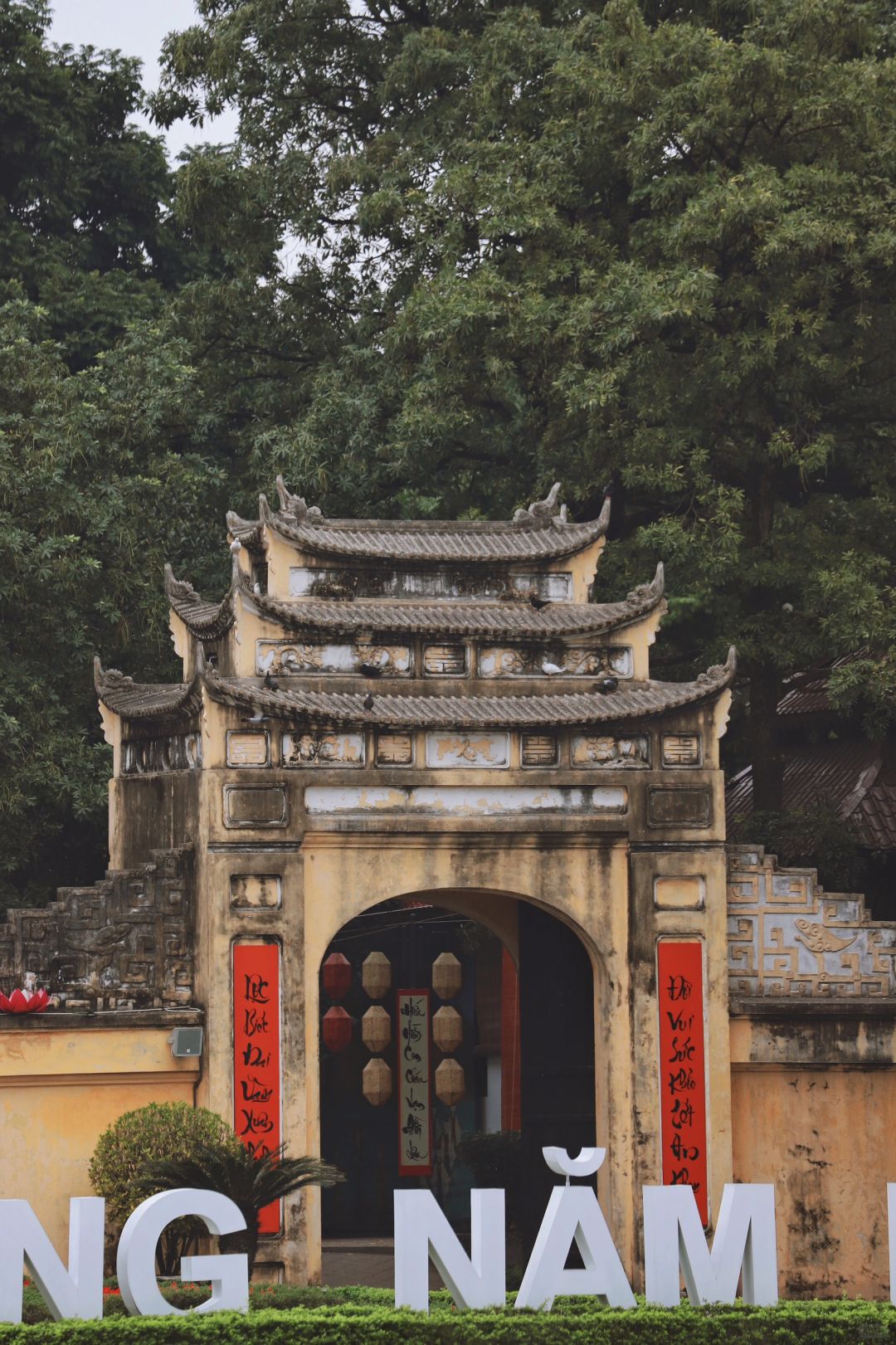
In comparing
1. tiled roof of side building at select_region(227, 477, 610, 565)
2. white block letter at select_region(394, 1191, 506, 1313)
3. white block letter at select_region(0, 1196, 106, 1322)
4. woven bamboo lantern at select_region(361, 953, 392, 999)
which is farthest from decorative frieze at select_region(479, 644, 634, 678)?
white block letter at select_region(0, 1196, 106, 1322)

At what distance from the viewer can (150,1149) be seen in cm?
1827

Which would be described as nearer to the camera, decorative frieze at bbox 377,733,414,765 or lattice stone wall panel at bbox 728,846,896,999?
decorative frieze at bbox 377,733,414,765

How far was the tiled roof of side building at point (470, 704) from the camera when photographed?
63.4 ft

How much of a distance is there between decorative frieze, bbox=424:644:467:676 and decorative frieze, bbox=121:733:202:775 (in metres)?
2.36

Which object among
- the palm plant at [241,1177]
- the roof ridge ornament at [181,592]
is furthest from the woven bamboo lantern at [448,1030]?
the palm plant at [241,1177]

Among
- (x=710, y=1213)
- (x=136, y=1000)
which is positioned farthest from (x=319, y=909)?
(x=710, y=1213)

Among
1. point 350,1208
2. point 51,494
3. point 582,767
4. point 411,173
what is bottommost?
point 350,1208

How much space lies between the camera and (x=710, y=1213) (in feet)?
65.3

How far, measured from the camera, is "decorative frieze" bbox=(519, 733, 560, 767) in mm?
20047

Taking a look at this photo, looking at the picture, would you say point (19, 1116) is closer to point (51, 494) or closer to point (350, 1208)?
point (350, 1208)

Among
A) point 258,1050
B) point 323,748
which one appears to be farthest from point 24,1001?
point 323,748

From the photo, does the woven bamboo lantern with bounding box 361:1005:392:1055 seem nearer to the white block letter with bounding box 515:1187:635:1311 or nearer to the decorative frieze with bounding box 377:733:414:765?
the decorative frieze with bounding box 377:733:414:765

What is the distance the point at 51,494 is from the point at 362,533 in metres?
6.32

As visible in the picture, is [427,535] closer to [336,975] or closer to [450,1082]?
[336,975]
